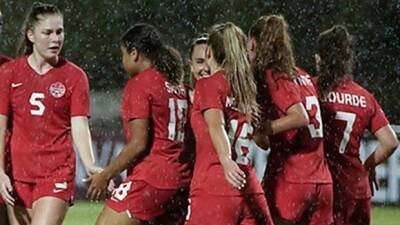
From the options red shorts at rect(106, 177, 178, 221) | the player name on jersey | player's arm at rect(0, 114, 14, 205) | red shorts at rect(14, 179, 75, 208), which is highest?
the player name on jersey

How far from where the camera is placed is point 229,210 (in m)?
8.01

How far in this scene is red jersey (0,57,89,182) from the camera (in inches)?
340

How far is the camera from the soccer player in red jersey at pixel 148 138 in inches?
341

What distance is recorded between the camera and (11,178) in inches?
345

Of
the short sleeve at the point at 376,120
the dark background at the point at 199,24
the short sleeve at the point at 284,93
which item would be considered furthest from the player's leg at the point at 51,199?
the dark background at the point at 199,24

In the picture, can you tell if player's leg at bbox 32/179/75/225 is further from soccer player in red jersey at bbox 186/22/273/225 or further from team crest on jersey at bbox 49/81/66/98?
soccer player in red jersey at bbox 186/22/273/225

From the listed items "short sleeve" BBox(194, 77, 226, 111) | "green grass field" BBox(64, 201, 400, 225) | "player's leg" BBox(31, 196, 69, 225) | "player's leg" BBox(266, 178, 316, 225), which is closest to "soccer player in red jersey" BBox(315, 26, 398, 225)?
"player's leg" BBox(266, 178, 316, 225)

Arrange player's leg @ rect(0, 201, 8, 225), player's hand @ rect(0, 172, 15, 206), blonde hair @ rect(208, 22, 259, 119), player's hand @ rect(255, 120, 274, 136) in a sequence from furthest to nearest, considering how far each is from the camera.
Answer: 1. player's leg @ rect(0, 201, 8, 225)
2. player's hand @ rect(0, 172, 15, 206)
3. player's hand @ rect(255, 120, 274, 136)
4. blonde hair @ rect(208, 22, 259, 119)

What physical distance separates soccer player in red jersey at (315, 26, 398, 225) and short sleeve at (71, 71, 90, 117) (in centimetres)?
150

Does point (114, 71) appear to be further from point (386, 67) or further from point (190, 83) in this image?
point (190, 83)

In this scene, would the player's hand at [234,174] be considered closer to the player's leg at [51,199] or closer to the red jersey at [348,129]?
the player's leg at [51,199]

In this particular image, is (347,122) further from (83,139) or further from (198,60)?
(83,139)

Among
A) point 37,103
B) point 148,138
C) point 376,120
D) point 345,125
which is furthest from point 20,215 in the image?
point 376,120

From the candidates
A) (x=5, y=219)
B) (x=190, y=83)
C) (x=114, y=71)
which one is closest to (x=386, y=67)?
(x=114, y=71)
